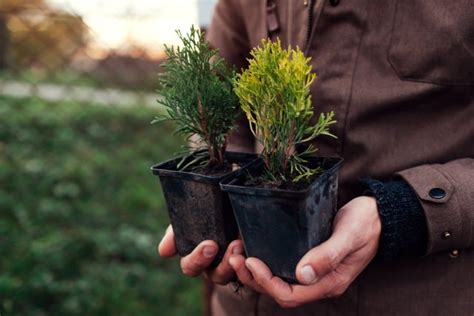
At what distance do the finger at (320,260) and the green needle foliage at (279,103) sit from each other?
137mm

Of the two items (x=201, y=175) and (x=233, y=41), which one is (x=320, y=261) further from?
(x=233, y=41)

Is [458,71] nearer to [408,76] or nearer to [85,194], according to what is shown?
[408,76]

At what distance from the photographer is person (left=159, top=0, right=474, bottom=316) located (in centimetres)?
113

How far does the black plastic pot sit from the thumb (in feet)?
0.07

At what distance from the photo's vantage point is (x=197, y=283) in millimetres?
3402

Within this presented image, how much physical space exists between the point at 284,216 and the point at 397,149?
1.28 feet

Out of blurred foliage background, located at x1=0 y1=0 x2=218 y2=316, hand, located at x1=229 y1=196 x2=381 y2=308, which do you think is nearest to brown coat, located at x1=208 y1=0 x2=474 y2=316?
hand, located at x1=229 y1=196 x2=381 y2=308

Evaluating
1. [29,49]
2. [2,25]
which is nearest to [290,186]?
[2,25]

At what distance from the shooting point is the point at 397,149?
49.1 inches

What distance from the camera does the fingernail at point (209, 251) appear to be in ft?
3.93

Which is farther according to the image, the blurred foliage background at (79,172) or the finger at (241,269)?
the blurred foliage background at (79,172)

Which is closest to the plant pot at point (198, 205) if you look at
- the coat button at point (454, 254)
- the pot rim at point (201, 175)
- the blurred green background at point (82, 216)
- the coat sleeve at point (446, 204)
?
the pot rim at point (201, 175)

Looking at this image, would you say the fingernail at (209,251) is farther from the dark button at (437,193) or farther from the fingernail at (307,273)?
the dark button at (437,193)

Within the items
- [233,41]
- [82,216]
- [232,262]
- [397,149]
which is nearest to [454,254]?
[397,149]
